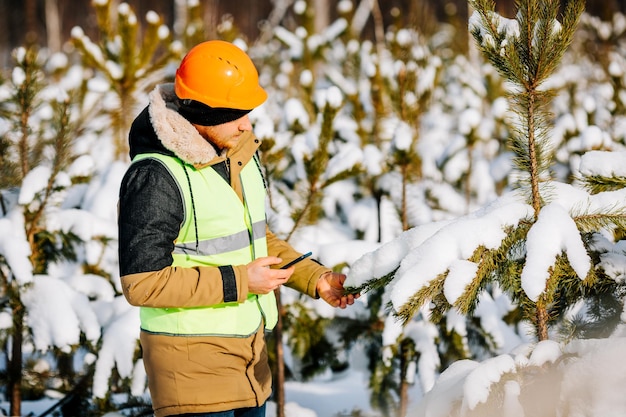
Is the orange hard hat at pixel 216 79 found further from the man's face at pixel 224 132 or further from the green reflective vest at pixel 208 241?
the green reflective vest at pixel 208 241

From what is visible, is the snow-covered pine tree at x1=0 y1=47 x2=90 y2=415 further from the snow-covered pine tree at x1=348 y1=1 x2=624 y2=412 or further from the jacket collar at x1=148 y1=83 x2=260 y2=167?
the snow-covered pine tree at x1=348 y1=1 x2=624 y2=412

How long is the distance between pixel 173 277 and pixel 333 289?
57 cm

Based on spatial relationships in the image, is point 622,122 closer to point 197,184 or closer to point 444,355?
point 444,355

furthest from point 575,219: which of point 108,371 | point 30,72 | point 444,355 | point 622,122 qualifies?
point 622,122

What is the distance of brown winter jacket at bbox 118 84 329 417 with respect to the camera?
172 cm

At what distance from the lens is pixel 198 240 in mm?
1835

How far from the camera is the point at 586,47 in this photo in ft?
35.3

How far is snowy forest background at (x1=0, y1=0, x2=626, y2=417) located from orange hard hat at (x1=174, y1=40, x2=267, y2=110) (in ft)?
1.83

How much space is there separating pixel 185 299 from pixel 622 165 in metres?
1.30

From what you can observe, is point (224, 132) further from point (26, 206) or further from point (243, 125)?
point (26, 206)

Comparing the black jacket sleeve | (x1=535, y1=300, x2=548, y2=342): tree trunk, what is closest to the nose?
the black jacket sleeve

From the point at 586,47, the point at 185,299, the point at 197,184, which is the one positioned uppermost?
the point at 586,47

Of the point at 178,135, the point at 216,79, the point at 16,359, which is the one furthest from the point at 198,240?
the point at 16,359

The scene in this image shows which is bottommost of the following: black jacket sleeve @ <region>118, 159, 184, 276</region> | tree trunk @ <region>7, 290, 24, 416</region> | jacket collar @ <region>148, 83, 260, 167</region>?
tree trunk @ <region>7, 290, 24, 416</region>
